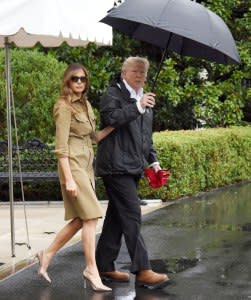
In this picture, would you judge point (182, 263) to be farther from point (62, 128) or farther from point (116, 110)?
point (62, 128)

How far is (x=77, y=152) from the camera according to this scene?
7.01 meters

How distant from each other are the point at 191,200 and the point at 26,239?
14.8 feet

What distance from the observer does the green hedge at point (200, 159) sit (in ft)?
43.5

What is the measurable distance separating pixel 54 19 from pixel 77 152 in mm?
1119

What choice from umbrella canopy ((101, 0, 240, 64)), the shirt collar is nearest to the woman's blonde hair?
the shirt collar

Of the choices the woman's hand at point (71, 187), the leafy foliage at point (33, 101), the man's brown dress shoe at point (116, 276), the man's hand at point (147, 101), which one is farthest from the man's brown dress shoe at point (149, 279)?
the leafy foliage at point (33, 101)

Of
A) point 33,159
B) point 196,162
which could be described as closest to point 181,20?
point 33,159

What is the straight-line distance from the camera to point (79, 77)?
23.2 feet

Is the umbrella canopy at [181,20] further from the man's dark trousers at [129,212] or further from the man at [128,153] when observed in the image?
the man's dark trousers at [129,212]

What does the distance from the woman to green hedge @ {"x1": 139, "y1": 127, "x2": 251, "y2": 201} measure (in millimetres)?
5868

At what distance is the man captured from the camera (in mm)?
6988

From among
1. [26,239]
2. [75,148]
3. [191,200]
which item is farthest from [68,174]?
[191,200]

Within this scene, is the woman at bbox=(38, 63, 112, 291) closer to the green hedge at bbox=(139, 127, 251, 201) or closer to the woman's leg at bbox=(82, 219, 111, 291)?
the woman's leg at bbox=(82, 219, 111, 291)

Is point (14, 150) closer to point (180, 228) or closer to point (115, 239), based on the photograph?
point (180, 228)
